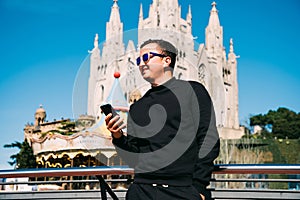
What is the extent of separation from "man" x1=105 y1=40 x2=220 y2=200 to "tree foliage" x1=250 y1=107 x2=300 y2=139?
67.7 metres

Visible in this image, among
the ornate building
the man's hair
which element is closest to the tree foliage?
the ornate building

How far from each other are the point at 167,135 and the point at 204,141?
193 mm

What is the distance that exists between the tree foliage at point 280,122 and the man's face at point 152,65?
67685 mm

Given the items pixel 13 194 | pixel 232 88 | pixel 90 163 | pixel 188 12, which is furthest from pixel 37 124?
pixel 13 194

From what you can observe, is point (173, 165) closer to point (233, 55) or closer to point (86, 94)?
point (86, 94)

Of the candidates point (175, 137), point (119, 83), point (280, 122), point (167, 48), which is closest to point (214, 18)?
point (280, 122)

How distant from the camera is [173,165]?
2.03 metres

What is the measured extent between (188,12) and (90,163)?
48.1 metres

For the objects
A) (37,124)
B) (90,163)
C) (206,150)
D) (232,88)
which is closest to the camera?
(206,150)

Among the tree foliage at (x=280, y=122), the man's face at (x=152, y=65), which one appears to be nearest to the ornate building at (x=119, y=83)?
the man's face at (x=152, y=65)

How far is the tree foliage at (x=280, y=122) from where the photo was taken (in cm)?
6708

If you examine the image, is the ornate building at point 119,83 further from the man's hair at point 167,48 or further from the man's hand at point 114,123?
the man's hand at point 114,123

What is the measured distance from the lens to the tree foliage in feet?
220

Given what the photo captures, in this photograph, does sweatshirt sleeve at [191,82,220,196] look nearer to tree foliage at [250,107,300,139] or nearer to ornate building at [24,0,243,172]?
ornate building at [24,0,243,172]
